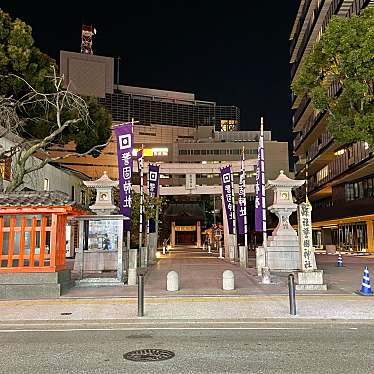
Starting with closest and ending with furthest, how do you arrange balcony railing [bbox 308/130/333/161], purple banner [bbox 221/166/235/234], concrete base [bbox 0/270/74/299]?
concrete base [bbox 0/270/74/299] → purple banner [bbox 221/166/235/234] → balcony railing [bbox 308/130/333/161]

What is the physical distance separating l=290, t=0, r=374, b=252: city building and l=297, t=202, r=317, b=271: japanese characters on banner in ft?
58.6

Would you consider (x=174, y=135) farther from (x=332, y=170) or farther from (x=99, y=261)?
(x=99, y=261)

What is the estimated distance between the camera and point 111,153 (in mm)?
112000

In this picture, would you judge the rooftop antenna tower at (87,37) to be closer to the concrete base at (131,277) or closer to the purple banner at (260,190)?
the purple banner at (260,190)

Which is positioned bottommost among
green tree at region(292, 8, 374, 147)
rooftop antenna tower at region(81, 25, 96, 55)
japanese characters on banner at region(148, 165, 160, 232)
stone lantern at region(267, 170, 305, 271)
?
stone lantern at region(267, 170, 305, 271)

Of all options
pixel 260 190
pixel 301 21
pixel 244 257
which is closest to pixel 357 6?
pixel 301 21

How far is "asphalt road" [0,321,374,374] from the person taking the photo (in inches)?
279

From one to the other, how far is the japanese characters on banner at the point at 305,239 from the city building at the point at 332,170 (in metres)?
17.9

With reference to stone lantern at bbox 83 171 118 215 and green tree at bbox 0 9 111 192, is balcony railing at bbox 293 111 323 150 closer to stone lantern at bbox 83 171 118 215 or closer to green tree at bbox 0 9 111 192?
stone lantern at bbox 83 171 118 215

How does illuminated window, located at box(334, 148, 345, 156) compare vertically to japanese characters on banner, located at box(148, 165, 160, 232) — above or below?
above

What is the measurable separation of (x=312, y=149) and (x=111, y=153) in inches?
2259

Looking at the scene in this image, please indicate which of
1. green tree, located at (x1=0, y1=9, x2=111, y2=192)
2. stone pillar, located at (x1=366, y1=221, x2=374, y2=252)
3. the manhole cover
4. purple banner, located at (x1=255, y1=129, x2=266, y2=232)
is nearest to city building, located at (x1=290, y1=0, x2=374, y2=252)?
stone pillar, located at (x1=366, y1=221, x2=374, y2=252)

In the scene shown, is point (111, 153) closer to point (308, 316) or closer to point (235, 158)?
A: point (235, 158)

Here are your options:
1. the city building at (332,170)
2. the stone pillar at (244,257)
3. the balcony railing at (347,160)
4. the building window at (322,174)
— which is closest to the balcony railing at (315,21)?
the city building at (332,170)
